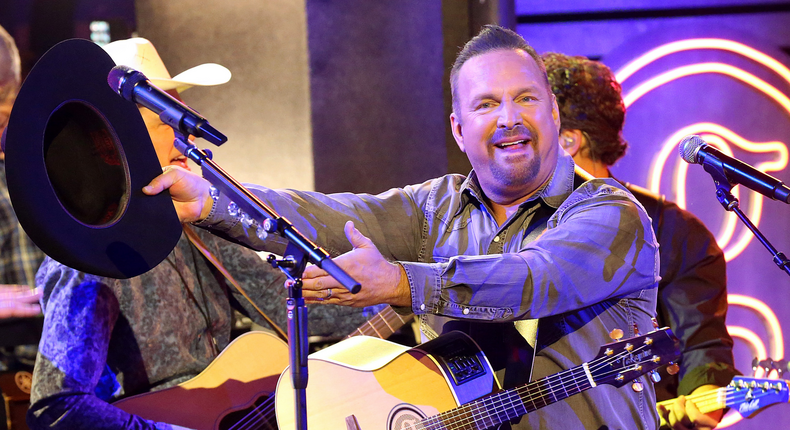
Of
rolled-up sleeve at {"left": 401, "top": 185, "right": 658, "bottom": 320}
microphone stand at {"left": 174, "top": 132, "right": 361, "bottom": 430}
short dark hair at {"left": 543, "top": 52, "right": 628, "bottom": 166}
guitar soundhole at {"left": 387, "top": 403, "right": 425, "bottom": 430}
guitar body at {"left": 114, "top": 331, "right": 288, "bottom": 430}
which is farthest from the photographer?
short dark hair at {"left": 543, "top": 52, "right": 628, "bottom": 166}

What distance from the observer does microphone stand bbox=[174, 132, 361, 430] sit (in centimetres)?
143

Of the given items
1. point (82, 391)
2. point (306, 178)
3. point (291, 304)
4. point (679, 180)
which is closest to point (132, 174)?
point (291, 304)

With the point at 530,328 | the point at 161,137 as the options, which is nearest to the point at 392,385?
the point at 530,328

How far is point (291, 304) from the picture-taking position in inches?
57.7

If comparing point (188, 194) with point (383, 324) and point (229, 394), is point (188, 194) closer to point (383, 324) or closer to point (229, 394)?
point (229, 394)

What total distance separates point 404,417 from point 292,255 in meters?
1.07

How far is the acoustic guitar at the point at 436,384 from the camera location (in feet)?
6.91

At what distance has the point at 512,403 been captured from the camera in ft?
7.14

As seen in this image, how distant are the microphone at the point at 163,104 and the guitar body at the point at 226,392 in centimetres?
153

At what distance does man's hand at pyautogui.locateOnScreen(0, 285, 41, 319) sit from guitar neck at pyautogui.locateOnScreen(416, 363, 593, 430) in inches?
67.8

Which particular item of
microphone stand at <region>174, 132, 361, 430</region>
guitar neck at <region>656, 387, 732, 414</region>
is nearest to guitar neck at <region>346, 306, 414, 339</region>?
guitar neck at <region>656, 387, 732, 414</region>

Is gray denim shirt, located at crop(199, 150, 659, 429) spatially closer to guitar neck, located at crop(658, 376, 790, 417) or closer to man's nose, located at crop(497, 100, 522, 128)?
man's nose, located at crop(497, 100, 522, 128)

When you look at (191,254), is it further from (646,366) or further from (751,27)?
(751,27)

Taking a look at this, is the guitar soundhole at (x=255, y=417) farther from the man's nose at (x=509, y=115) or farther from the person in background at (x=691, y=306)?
Answer: the person in background at (x=691, y=306)
